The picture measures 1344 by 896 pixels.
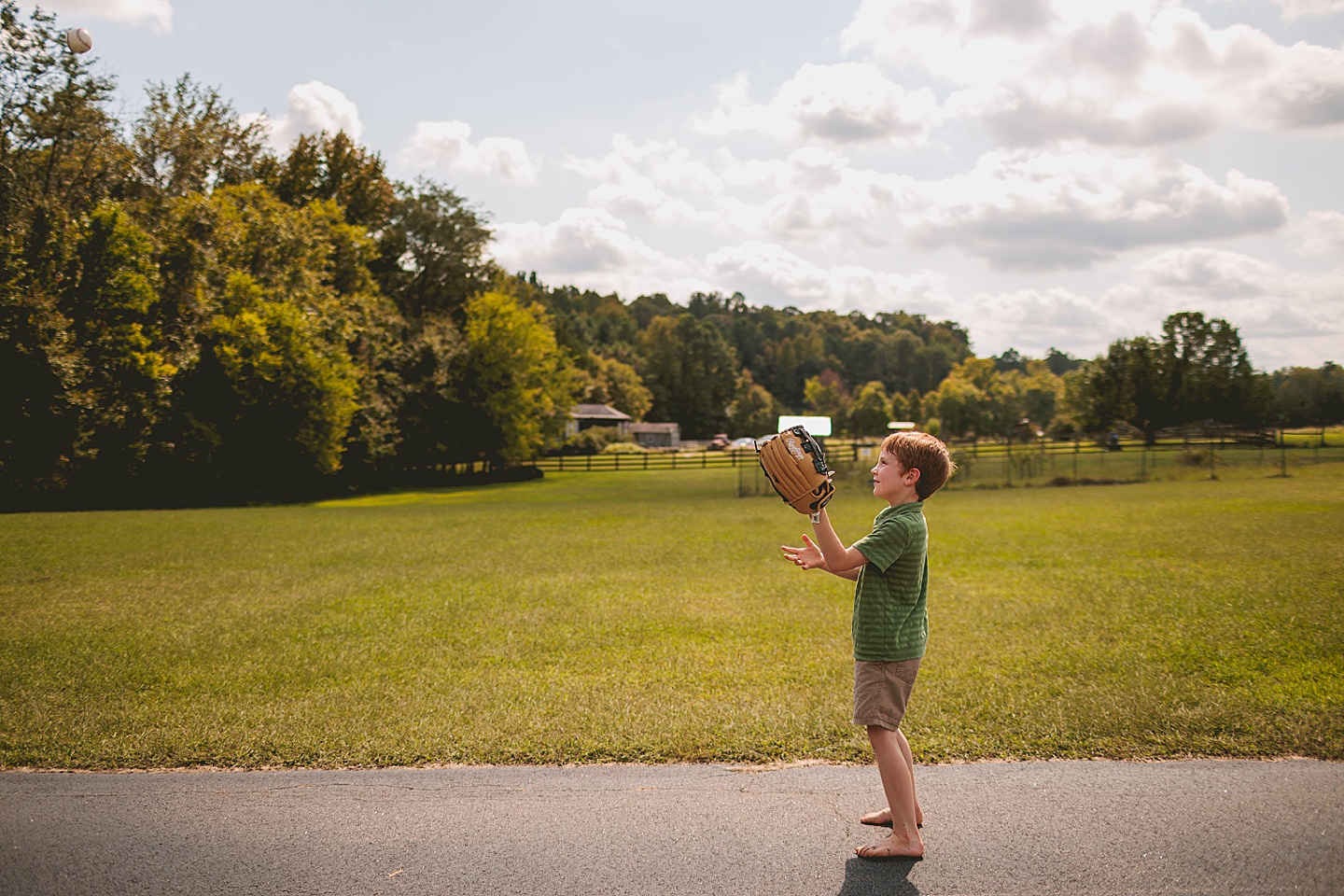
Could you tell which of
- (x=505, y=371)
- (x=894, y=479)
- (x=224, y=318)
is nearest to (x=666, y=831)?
(x=894, y=479)

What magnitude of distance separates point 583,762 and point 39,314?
13.9 m

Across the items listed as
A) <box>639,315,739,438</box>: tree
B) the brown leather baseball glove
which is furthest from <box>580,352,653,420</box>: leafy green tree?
the brown leather baseball glove

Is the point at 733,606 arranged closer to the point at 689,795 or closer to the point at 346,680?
the point at 346,680

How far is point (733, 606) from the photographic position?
11.6 m

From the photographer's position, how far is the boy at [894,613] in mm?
4137

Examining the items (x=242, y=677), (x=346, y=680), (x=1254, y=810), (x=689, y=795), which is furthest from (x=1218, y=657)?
(x=242, y=677)

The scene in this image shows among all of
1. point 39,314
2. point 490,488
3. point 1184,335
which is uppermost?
point 1184,335

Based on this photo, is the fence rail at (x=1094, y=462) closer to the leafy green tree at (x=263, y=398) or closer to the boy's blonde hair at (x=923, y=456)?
the leafy green tree at (x=263, y=398)

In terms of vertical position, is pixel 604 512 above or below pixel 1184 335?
below

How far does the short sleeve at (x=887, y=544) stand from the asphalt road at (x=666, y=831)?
157cm

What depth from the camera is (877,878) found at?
399 centimetres

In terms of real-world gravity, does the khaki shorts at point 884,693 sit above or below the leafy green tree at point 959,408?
below

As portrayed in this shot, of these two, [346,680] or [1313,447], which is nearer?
[346,680]

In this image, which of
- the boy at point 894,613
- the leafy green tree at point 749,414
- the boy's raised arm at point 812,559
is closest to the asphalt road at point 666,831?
the boy at point 894,613
